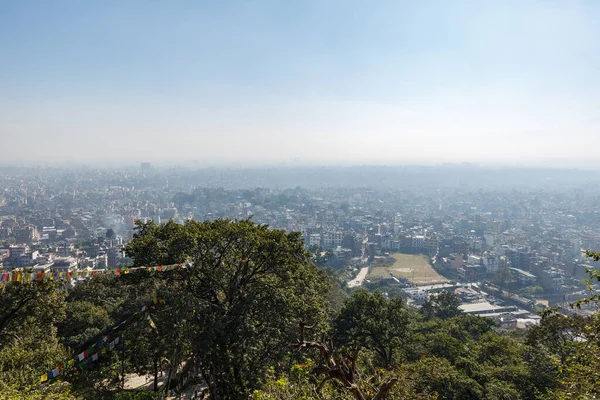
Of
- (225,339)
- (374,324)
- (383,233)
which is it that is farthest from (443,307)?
(383,233)

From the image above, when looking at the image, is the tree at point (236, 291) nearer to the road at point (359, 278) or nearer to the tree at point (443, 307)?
the tree at point (443, 307)

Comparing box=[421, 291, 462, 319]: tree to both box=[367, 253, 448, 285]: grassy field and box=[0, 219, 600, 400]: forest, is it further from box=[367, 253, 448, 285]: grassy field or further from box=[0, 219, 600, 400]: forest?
box=[367, 253, 448, 285]: grassy field

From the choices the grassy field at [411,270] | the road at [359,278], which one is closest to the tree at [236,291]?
the road at [359,278]

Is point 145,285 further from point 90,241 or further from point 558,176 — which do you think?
point 558,176

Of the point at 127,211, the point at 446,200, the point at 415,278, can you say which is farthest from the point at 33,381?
the point at 446,200

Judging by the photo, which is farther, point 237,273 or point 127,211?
point 127,211

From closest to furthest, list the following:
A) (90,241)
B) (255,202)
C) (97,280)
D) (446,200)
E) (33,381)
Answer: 1. (33,381)
2. (97,280)
3. (90,241)
4. (255,202)
5. (446,200)

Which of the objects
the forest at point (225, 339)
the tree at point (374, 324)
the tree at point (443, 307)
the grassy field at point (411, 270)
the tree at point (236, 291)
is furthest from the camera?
the grassy field at point (411, 270)

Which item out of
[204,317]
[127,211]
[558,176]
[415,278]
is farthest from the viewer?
[558,176]
